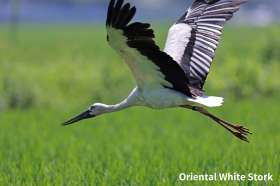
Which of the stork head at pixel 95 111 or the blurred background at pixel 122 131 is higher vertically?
the stork head at pixel 95 111

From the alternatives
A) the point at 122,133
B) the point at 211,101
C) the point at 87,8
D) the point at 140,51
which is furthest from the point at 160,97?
the point at 87,8

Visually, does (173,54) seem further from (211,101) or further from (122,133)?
(122,133)

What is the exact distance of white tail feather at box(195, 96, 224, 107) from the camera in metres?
5.81

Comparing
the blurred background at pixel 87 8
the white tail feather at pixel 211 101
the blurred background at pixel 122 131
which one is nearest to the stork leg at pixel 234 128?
the blurred background at pixel 122 131

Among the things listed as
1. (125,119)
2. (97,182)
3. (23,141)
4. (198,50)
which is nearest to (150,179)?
(97,182)

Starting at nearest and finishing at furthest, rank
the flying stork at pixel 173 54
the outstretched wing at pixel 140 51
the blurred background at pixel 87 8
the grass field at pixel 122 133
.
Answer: the outstretched wing at pixel 140 51
the flying stork at pixel 173 54
the grass field at pixel 122 133
the blurred background at pixel 87 8

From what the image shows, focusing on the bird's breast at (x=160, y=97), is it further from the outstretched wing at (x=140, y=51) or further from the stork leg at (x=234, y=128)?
the stork leg at (x=234, y=128)

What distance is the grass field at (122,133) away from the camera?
6570 millimetres

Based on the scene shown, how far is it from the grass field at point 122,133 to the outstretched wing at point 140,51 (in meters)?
0.83

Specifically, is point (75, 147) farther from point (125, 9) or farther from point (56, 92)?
point (56, 92)

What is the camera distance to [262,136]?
9648mm

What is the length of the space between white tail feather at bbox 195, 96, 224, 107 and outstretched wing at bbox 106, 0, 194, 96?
0.55 feet

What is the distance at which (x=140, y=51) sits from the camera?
5.53m

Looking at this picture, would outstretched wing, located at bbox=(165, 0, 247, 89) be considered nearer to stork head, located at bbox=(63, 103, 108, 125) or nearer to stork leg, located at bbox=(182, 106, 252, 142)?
stork leg, located at bbox=(182, 106, 252, 142)
